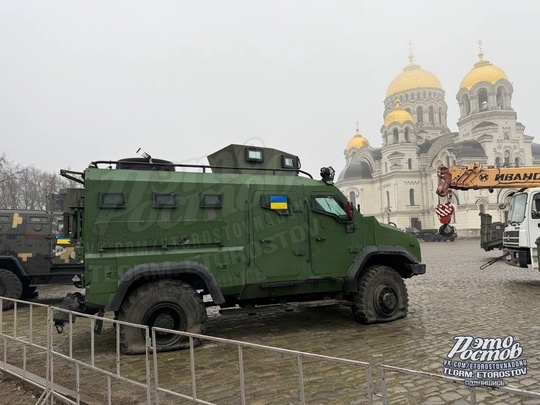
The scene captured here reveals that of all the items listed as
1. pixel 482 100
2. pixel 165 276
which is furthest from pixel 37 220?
pixel 482 100

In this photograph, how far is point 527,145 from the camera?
204 feet

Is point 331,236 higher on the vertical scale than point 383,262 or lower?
higher

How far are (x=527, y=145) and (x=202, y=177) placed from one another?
6668cm

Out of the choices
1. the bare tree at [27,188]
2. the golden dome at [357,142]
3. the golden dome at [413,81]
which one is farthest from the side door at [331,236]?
the golden dome at [357,142]

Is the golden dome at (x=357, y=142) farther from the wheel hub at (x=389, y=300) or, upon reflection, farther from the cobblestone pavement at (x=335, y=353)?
the wheel hub at (x=389, y=300)

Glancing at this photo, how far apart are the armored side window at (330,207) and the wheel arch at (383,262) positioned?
75cm

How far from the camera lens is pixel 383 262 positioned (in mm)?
8430

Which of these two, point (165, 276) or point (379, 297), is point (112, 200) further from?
point (379, 297)

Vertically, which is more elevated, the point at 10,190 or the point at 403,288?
the point at 10,190

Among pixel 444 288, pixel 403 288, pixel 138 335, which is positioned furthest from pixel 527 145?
pixel 138 335

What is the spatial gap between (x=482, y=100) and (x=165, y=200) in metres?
66.1

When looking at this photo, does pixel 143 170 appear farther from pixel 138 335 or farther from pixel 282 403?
pixel 282 403

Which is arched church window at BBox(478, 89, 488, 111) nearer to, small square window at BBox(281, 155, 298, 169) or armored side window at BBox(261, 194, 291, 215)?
small square window at BBox(281, 155, 298, 169)

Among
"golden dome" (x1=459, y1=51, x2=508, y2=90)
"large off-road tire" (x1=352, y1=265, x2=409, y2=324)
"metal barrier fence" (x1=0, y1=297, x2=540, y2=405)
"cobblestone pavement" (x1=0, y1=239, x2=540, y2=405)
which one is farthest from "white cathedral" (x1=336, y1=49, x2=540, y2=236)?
"metal barrier fence" (x1=0, y1=297, x2=540, y2=405)
